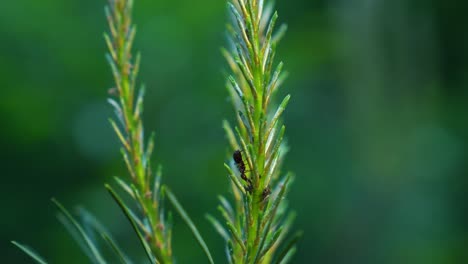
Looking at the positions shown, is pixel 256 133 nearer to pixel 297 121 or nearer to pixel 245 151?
pixel 245 151

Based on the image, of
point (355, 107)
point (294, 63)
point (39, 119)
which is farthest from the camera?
point (355, 107)

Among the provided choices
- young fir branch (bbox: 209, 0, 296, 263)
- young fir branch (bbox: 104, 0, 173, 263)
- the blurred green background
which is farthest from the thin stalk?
the blurred green background

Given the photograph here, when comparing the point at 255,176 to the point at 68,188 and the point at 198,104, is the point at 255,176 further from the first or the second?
the point at 198,104

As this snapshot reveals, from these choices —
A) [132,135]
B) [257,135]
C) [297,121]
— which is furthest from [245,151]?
[297,121]

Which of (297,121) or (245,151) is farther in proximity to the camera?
(297,121)

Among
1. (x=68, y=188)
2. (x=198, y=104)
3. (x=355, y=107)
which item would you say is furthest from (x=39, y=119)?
(x=355, y=107)

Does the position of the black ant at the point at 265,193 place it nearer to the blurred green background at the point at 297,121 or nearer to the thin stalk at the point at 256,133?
the thin stalk at the point at 256,133

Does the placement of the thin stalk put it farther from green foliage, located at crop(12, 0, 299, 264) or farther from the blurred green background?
the blurred green background

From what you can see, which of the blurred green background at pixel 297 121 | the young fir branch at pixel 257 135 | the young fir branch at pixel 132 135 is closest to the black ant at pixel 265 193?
the young fir branch at pixel 257 135
